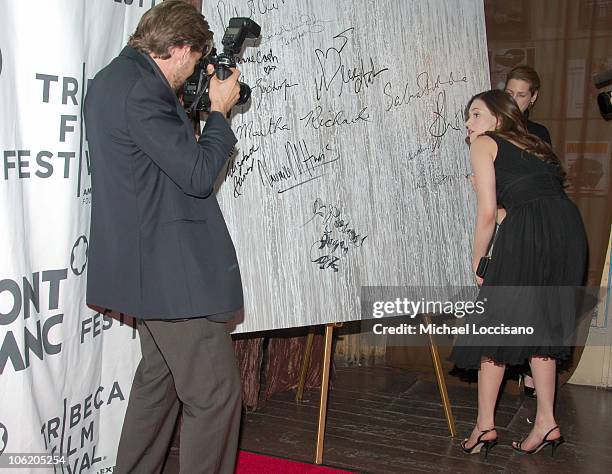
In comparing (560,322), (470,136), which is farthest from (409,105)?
(560,322)

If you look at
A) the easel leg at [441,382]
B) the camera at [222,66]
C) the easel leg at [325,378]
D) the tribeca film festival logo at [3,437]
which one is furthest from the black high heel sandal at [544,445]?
the tribeca film festival logo at [3,437]

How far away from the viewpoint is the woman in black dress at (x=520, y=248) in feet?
7.97

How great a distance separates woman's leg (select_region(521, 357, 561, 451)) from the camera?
8.21ft

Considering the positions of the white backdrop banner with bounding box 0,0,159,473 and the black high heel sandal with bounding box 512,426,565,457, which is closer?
the white backdrop banner with bounding box 0,0,159,473

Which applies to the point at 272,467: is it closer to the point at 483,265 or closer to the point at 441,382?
the point at 441,382

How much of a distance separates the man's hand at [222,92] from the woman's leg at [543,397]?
142 cm

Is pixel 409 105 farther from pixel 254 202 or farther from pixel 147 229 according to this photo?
pixel 147 229

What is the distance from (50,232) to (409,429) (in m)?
1.62

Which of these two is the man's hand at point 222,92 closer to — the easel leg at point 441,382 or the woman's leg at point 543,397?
the easel leg at point 441,382

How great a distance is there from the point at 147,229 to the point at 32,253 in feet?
1.11

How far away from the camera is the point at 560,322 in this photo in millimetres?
2486
